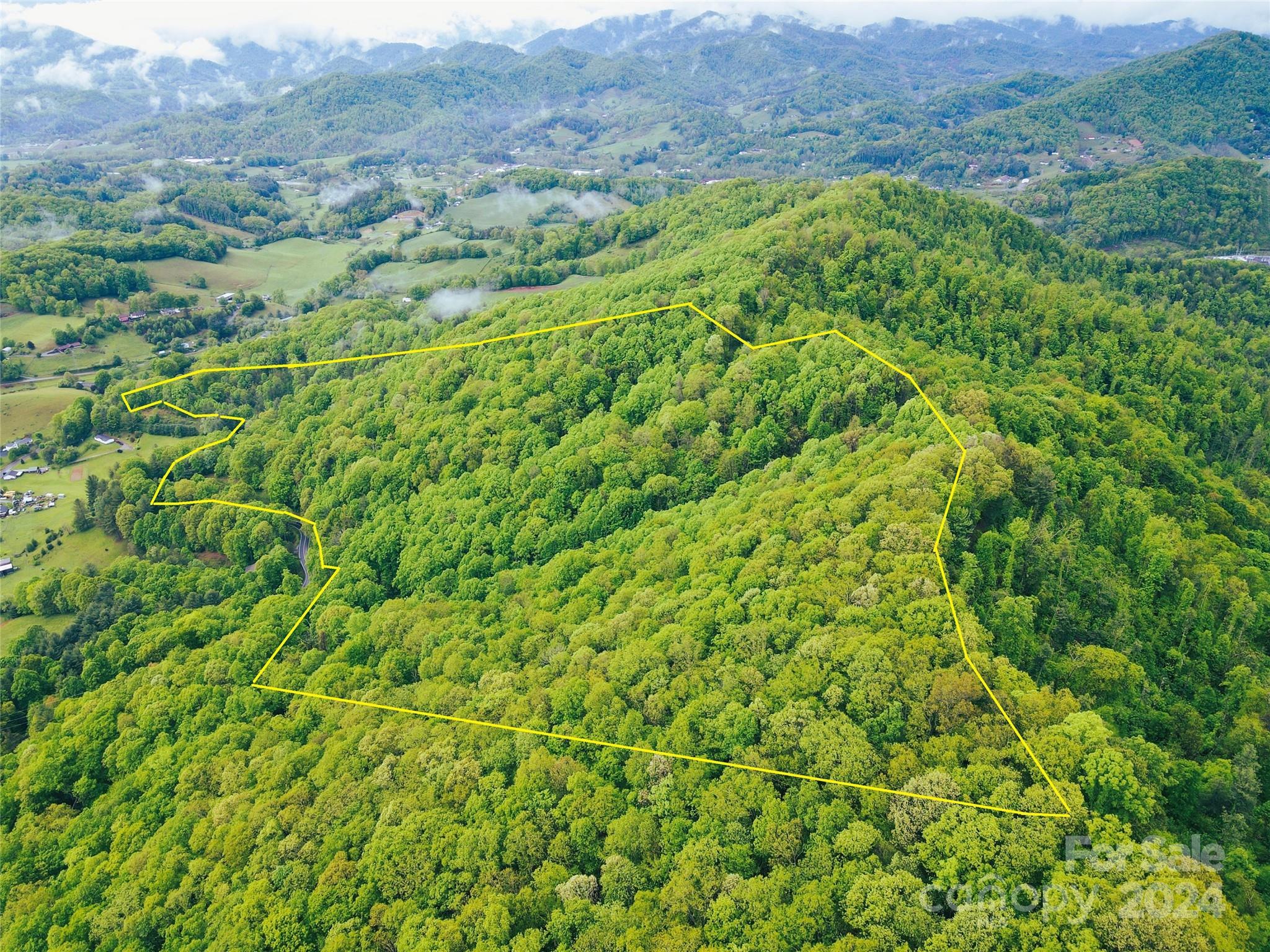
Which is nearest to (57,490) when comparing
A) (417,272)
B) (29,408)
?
(29,408)

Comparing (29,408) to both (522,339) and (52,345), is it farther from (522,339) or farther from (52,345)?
(522,339)

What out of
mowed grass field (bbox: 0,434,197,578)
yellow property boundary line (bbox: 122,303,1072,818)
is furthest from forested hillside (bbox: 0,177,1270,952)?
mowed grass field (bbox: 0,434,197,578)

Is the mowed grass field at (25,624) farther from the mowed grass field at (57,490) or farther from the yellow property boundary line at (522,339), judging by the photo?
the yellow property boundary line at (522,339)

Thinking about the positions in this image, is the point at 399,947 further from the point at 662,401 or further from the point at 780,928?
the point at 662,401

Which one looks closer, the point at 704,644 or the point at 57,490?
the point at 704,644

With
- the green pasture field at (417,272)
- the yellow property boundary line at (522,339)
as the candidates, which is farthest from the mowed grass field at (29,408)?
the green pasture field at (417,272)

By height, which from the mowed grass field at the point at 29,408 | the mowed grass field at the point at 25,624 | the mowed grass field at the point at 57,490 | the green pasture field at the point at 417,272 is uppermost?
the green pasture field at the point at 417,272
